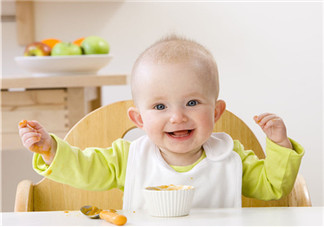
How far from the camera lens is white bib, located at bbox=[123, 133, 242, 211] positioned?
1.00 meters

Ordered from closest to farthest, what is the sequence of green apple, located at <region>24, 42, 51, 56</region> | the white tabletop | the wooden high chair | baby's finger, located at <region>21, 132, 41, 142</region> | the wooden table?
the white tabletop, baby's finger, located at <region>21, 132, 41, 142</region>, the wooden high chair, the wooden table, green apple, located at <region>24, 42, 51, 56</region>

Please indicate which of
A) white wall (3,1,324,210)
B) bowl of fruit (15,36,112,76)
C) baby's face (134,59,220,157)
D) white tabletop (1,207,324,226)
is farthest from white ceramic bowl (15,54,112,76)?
white tabletop (1,207,324,226)

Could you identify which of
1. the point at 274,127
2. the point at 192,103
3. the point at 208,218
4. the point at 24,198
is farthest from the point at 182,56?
the point at 24,198

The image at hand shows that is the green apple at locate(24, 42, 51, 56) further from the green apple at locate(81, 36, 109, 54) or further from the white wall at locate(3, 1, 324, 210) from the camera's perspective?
the white wall at locate(3, 1, 324, 210)

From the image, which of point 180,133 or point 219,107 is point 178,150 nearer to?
point 180,133

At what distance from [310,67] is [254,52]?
31cm

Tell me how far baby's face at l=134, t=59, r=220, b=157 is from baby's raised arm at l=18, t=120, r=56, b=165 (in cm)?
18

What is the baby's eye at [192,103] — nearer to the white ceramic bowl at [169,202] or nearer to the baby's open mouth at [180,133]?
the baby's open mouth at [180,133]

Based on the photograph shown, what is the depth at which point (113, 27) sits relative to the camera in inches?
109

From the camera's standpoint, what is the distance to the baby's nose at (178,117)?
906mm

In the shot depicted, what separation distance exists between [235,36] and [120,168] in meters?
1.89

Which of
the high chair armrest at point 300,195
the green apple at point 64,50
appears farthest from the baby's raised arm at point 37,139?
the green apple at point 64,50

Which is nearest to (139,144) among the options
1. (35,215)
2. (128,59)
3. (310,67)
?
(35,215)

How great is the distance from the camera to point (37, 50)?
2.02 metres
